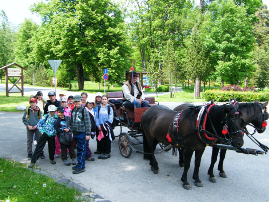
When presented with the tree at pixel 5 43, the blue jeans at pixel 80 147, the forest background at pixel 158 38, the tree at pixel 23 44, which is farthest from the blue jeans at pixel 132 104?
the tree at pixel 5 43

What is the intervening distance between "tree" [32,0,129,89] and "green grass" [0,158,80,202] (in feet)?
74.6

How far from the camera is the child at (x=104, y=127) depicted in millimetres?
6320

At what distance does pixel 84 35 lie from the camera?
94.6ft

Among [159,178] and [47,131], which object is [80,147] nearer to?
[47,131]

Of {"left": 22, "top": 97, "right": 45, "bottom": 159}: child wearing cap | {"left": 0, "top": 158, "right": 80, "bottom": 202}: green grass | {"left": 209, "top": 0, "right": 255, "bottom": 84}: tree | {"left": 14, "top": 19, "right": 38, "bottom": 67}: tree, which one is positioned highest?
{"left": 14, "top": 19, "right": 38, "bottom": 67}: tree

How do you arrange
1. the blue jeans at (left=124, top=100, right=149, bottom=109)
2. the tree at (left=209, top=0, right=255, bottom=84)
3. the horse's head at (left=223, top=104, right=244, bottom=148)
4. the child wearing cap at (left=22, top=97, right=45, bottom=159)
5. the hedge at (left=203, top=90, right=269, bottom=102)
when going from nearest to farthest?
1. the horse's head at (left=223, top=104, right=244, bottom=148)
2. the child wearing cap at (left=22, top=97, right=45, bottom=159)
3. the blue jeans at (left=124, top=100, right=149, bottom=109)
4. the hedge at (left=203, top=90, right=269, bottom=102)
5. the tree at (left=209, top=0, right=255, bottom=84)

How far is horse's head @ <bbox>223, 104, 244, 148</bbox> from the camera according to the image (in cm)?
398

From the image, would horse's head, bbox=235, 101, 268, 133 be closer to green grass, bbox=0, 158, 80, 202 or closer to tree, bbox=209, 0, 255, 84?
green grass, bbox=0, 158, 80, 202

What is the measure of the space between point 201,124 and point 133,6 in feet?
125

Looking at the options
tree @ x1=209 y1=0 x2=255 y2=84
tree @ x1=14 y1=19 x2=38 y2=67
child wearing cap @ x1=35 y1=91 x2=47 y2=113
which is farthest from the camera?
tree @ x1=14 y1=19 x2=38 y2=67

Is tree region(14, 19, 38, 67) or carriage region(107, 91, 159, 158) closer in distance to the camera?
carriage region(107, 91, 159, 158)

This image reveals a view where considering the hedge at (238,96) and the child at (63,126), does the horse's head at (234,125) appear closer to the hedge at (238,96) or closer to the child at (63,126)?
the child at (63,126)

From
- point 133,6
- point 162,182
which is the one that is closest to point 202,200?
point 162,182

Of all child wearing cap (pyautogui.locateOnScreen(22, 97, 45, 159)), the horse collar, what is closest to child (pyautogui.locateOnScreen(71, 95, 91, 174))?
child wearing cap (pyautogui.locateOnScreen(22, 97, 45, 159))
